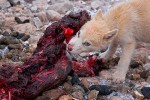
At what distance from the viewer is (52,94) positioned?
5.16 m

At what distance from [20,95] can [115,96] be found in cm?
152

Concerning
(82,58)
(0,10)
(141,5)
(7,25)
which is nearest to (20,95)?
(82,58)

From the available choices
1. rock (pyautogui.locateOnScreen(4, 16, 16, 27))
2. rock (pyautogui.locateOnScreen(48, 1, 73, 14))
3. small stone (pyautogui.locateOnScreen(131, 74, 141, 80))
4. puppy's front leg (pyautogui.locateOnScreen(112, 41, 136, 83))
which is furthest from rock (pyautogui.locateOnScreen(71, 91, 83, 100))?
rock (pyautogui.locateOnScreen(48, 1, 73, 14))

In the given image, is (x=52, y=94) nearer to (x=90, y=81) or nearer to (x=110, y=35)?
(x=90, y=81)

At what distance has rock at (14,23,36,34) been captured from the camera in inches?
325

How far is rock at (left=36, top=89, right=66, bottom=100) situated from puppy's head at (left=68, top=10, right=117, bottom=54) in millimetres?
822

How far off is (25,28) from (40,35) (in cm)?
43

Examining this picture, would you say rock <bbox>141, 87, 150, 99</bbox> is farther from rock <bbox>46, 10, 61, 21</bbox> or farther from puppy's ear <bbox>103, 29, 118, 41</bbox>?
rock <bbox>46, 10, 61, 21</bbox>

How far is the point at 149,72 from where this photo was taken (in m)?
6.42

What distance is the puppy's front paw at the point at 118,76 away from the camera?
20.3ft

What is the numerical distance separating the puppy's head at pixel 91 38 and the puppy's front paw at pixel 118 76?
66 cm

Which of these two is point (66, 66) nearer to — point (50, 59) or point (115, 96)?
point (50, 59)

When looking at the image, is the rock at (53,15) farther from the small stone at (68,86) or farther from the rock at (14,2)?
the small stone at (68,86)

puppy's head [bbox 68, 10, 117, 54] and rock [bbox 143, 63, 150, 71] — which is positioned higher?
puppy's head [bbox 68, 10, 117, 54]
